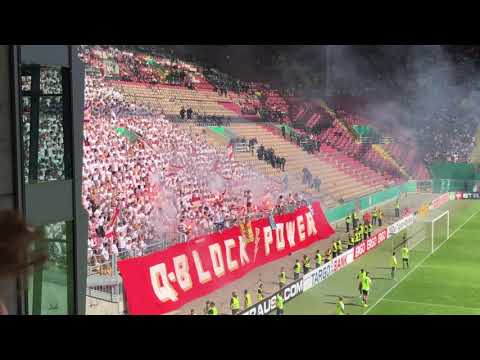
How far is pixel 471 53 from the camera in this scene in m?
21.5

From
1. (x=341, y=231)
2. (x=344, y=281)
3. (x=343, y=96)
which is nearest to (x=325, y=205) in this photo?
(x=341, y=231)

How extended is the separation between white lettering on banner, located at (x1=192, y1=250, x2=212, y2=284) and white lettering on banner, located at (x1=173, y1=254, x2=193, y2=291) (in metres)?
0.21

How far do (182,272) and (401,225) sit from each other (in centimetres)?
737

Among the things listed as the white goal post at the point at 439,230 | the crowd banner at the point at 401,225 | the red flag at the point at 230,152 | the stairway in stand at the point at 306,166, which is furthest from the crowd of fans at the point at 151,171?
the white goal post at the point at 439,230

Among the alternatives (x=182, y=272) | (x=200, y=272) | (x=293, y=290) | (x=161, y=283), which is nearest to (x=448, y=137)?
(x=293, y=290)

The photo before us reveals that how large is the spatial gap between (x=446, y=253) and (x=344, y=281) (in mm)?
3422

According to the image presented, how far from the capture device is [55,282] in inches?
153

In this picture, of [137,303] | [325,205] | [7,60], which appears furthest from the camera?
[325,205]

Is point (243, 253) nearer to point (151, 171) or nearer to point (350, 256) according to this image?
point (151, 171)

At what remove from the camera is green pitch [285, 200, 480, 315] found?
944 centimetres

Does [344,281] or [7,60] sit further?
[344,281]
